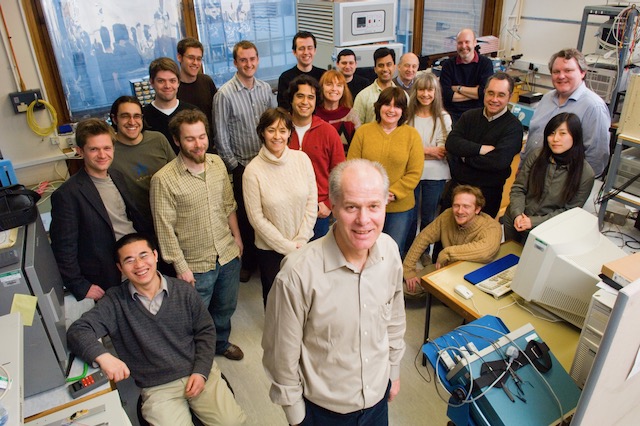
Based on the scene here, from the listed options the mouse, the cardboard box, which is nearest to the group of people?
the mouse

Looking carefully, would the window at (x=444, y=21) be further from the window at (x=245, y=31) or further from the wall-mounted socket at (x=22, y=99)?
the wall-mounted socket at (x=22, y=99)

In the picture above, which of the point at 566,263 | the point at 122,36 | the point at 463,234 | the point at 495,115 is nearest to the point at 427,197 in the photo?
the point at 463,234

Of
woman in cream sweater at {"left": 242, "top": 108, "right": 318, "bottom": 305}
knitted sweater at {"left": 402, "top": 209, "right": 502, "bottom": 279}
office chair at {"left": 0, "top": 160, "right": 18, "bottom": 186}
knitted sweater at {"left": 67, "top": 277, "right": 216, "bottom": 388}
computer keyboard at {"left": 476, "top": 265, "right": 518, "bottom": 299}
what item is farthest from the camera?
knitted sweater at {"left": 402, "top": 209, "right": 502, "bottom": 279}

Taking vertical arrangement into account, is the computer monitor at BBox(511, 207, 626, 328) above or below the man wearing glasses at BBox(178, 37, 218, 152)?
below

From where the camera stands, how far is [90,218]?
198 centimetres

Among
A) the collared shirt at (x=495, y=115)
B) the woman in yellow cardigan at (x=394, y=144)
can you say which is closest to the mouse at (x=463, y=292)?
the woman in yellow cardigan at (x=394, y=144)

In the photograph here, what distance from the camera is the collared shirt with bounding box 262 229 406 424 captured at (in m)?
1.32

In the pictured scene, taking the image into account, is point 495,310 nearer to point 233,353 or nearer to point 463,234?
point 463,234

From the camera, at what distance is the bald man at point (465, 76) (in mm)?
3631

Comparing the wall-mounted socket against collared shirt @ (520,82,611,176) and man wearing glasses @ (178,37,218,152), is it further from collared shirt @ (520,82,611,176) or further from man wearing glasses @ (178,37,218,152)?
collared shirt @ (520,82,611,176)

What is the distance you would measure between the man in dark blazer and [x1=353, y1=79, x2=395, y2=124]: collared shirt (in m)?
1.72

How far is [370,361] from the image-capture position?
146cm

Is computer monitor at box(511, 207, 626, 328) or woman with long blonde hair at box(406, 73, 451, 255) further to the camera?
woman with long blonde hair at box(406, 73, 451, 255)

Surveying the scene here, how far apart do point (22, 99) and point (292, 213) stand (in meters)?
2.40
